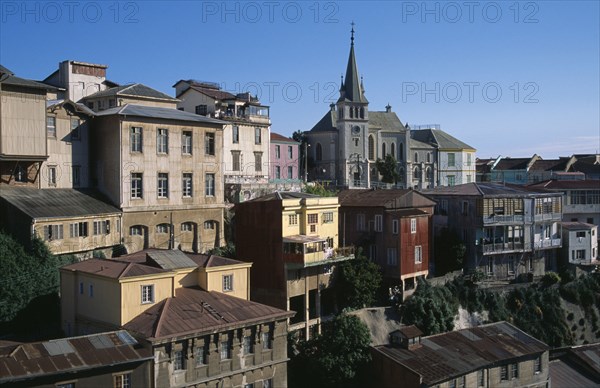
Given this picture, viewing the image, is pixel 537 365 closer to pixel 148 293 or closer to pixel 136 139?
pixel 148 293

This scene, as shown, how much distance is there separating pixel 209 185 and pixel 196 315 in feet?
60.4

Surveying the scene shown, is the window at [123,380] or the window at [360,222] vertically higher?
the window at [360,222]

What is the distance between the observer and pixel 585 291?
60.7m

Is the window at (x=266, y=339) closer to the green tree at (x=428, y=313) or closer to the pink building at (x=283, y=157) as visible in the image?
the green tree at (x=428, y=313)

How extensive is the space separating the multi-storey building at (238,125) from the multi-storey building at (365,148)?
69.1ft

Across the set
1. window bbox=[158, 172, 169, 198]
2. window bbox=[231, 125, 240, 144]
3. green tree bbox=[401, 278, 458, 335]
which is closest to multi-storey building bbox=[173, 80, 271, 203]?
window bbox=[231, 125, 240, 144]

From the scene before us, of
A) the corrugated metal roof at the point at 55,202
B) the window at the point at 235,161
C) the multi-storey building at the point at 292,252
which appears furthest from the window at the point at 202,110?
the corrugated metal roof at the point at 55,202

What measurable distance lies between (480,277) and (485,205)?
595 centimetres

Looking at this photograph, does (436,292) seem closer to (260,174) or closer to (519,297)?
(519,297)

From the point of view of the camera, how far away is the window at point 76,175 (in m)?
46.2

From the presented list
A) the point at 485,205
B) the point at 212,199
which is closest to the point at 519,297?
the point at 485,205

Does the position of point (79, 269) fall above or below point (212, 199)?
below

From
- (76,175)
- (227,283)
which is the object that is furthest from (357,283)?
(76,175)

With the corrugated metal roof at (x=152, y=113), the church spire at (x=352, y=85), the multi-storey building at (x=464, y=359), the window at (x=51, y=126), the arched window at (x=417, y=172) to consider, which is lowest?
the multi-storey building at (x=464, y=359)
